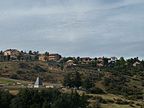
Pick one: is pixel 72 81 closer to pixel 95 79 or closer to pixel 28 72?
pixel 95 79

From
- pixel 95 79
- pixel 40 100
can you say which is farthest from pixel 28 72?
pixel 40 100

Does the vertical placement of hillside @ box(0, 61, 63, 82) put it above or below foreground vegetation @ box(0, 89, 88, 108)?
above

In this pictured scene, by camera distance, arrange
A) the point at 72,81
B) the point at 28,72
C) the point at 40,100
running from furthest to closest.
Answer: the point at 28,72 < the point at 72,81 < the point at 40,100

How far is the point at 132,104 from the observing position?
12750cm

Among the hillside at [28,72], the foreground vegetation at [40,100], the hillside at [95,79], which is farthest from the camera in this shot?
the hillside at [28,72]

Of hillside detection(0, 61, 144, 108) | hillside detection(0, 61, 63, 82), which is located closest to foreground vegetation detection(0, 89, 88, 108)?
hillside detection(0, 61, 144, 108)

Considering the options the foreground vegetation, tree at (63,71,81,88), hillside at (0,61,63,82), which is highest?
hillside at (0,61,63,82)

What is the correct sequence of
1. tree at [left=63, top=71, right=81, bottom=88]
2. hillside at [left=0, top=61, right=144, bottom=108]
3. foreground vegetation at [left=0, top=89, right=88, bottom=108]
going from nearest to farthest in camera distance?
foreground vegetation at [left=0, top=89, right=88, bottom=108] → hillside at [left=0, top=61, right=144, bottom=108] → tree at [left=63, top=71, right=81, bottom=88]

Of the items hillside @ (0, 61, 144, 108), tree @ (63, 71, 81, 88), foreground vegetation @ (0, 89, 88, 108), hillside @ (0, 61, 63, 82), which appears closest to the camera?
foreground vegetation @ (0, 89, 88, 108)

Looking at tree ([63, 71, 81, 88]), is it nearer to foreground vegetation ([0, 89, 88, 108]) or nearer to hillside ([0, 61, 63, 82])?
hillside ([0, 61, 63, 82])

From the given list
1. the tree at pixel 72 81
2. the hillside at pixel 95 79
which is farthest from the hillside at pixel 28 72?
the tree at pixel 72 81

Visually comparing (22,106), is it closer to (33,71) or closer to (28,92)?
(28,92)

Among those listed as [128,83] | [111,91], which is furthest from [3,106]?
A: [128,83]

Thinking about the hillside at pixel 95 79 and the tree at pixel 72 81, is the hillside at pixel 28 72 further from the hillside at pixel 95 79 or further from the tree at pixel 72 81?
the tree at pixel 72 81
